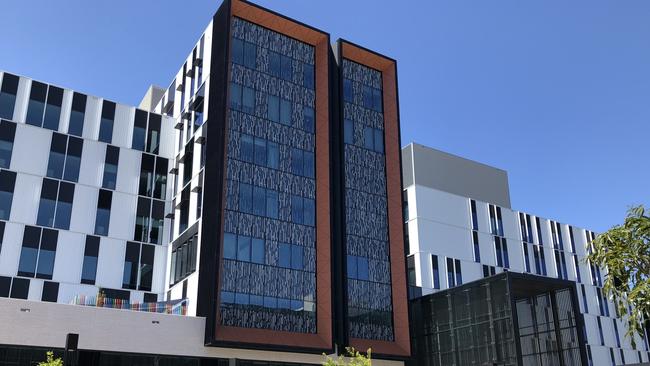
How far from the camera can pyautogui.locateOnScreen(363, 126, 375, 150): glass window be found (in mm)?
54781

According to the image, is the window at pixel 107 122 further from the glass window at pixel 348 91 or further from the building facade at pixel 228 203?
the glass window at pixel 348 91

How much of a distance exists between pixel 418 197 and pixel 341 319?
24737 millimetres

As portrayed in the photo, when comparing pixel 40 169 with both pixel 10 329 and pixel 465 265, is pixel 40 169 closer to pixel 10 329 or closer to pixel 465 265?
pixel 10 329

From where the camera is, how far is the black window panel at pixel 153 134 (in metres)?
56.4

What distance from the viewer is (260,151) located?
48.6 m

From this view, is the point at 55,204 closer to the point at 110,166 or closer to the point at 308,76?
the point at 110,166

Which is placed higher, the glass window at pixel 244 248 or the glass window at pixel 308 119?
the glass window at pixel 308 119

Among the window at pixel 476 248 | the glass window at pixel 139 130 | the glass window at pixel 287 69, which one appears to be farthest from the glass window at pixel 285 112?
the window at pixel 476 248

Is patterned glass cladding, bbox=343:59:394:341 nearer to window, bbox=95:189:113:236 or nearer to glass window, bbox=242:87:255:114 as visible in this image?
glass window, bbox=242:87:255:114

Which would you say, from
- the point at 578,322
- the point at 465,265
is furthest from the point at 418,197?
the point at 578,322

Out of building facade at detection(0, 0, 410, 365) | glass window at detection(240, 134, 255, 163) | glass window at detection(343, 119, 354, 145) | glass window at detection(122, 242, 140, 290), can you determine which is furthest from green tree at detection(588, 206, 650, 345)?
glass window at detection(122, 242, 140, 290)

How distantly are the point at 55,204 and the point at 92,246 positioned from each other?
4.20m

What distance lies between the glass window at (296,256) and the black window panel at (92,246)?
15.5 metres

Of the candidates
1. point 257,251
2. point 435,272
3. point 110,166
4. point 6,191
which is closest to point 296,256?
point 257,251
